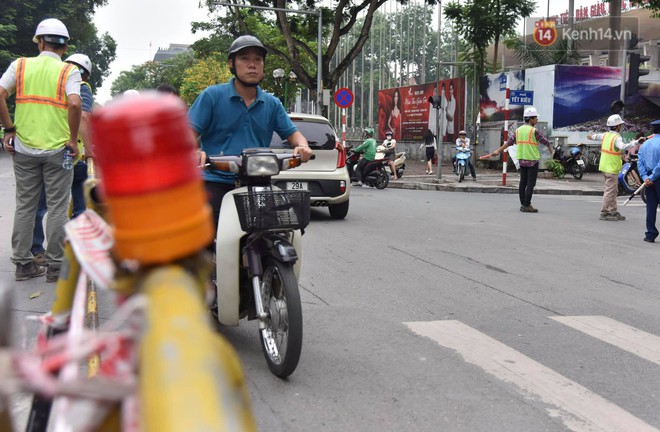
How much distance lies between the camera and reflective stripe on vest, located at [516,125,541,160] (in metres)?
13.6

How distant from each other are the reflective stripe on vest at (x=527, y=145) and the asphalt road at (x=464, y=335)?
4015mm

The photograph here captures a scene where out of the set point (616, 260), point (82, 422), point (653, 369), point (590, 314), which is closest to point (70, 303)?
point (82, 422)

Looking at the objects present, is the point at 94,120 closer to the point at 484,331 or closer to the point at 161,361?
the point at 161,361

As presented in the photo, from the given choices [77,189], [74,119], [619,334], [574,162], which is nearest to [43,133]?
[74,119]

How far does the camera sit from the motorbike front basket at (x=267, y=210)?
154 inches

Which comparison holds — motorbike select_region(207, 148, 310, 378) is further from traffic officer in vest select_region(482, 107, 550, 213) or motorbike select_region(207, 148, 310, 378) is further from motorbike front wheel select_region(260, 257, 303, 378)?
traffic officer in vest select_region(482, 107, 550, 213)

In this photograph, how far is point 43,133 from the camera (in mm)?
6066

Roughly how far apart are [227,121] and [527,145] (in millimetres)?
10066

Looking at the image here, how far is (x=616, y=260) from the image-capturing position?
27.5 ft

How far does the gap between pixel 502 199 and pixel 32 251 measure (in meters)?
12.1

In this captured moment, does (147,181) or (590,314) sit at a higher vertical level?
(147,181)

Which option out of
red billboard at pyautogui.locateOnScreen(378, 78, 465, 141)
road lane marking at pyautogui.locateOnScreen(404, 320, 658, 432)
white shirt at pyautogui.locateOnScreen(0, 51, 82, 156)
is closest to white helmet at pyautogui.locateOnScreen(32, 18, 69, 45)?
white shirt at pyautogui.locateOnScreen(0, 51, 82, 156)

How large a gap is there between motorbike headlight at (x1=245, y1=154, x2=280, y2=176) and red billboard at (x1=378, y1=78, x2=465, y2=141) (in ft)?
91.7

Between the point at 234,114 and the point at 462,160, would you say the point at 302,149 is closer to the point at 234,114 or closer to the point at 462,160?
the point at 234,114
